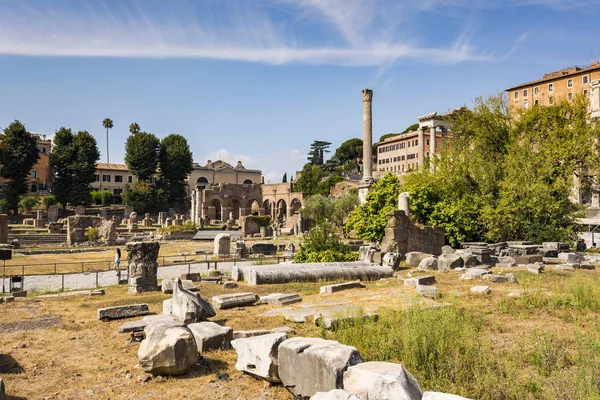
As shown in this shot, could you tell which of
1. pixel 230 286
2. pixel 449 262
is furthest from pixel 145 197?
pixel 449 262

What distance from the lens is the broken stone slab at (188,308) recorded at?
8359 millimetres

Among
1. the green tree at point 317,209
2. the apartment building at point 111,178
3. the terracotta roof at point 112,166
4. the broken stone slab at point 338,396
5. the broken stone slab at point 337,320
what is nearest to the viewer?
the broken stone slab at point 338,396

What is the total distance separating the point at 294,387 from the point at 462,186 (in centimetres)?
2244

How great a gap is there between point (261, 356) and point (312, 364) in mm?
947

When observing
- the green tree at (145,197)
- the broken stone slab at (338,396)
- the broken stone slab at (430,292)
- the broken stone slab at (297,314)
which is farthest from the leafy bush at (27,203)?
the broken stone slab at (338,396)

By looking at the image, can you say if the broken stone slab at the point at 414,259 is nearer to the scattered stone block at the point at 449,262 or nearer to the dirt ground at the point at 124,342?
the scattered stone block at the point at 449,262

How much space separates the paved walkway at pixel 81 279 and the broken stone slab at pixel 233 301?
25.3 ft

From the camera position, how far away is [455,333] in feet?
21.2

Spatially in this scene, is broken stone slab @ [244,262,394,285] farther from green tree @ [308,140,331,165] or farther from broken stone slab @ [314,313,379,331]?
green tree @ [308,140,331,165]

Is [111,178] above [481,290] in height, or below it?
above

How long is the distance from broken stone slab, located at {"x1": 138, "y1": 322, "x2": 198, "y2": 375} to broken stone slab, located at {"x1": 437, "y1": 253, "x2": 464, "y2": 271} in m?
12.5

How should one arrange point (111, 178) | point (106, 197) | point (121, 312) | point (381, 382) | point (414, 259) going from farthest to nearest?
point (111, 178) → point (106, 197) → point (414, 259) → point (121, 312) → point (381, 382)

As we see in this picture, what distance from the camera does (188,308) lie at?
8.40 m

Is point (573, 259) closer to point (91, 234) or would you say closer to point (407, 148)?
point (91, 234)
